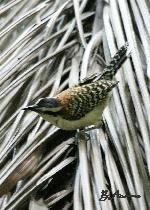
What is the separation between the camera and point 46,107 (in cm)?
236

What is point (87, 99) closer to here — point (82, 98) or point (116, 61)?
point (82, 98)

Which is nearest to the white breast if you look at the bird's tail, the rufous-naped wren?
A: the rufous-naped wren

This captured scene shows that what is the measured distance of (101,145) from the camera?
2.28 metres

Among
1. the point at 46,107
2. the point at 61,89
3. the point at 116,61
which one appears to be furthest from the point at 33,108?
the point at 116,61

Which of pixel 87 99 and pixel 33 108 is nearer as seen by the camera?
pixel 33 108

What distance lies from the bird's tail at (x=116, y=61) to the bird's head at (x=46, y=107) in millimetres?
302

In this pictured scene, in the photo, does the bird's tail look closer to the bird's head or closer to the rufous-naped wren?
the rufous-naped wren

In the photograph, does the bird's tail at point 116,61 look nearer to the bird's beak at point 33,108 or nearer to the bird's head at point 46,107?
the bird's head at point 46,107

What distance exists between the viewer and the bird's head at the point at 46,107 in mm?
2316

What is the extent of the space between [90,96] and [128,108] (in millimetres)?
317

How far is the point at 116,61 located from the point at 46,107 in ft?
1.44

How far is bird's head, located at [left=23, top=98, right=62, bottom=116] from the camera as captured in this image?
2.32m

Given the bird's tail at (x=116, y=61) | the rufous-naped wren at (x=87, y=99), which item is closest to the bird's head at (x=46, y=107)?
the rufous-naped wren at (x=87, y=99)

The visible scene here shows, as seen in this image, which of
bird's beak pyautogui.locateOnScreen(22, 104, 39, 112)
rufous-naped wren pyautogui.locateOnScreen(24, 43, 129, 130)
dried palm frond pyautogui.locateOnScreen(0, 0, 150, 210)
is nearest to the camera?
dried palm frond pyautogui.locateOnScreen(0, 0, 150, 210)
